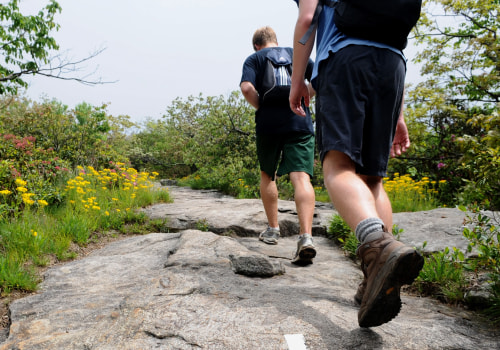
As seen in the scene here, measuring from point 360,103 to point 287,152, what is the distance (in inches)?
63.0

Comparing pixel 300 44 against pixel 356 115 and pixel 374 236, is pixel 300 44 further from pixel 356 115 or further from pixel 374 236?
pixel 374 236

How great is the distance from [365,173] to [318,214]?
342 centimetres

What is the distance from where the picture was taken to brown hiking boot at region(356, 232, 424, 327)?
1.19 metres

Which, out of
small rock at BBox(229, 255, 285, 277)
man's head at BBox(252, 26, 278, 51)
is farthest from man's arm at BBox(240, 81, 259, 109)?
small rock at BBox(229, 255, 285, 277)

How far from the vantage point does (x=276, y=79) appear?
3156 millimetres

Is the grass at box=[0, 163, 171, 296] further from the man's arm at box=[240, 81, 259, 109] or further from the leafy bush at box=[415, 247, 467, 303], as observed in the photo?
the leafy bush at box=[415, 247, 467, 303]

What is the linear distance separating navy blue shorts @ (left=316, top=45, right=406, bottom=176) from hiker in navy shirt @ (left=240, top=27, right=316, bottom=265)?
1.29 metres

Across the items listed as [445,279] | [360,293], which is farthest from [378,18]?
[445,279]

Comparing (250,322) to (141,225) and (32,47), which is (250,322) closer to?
(141,225)

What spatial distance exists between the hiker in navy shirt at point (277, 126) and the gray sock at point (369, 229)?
1.48 m

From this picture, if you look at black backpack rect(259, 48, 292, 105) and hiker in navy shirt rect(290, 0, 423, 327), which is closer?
hiker in navy shirt rect(290, 0, 423, 327)

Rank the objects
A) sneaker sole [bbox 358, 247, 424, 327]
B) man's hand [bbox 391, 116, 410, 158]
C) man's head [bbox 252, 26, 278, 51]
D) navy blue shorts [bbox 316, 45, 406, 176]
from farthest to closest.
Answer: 1. man's head [bbox 252, 26, 278, 51]
2. man's hand [bbox 391, 116, 410, 158]
3. navy blue shorts [bbox 316, 45, 406, 176]
4. sneaker sole [bbox 358, 247, 424, 327]

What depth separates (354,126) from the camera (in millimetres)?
1545

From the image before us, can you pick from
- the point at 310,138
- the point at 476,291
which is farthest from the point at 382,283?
the point at 310,138
